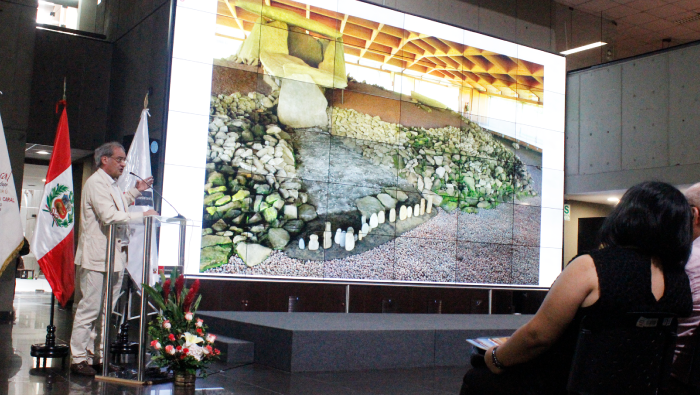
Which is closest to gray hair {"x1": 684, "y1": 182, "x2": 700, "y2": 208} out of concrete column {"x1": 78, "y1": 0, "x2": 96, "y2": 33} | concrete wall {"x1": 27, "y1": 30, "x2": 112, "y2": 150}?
concrete wall {"x1": 27, "y1": 30, "x2": 112, "y2": 150}

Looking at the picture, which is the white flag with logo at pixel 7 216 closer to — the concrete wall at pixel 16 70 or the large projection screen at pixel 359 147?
the large projection screen at pixel 359 147

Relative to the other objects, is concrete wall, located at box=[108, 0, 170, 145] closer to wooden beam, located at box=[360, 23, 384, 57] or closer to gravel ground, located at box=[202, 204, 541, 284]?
gravel ground, located at box=[202, 204, 541, 284]

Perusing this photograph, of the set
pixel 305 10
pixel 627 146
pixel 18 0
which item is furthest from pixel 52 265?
pixel 627 146

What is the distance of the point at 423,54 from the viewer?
8766mm

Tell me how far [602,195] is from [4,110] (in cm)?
875

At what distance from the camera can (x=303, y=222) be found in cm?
752

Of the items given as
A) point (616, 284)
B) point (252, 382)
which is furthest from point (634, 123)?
point (616, 284)

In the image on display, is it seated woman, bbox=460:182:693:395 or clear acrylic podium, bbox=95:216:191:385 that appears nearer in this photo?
seated woman, bbox=460:182:693:395

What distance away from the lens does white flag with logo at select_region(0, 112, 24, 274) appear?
444 cm

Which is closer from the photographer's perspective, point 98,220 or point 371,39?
point 98,220

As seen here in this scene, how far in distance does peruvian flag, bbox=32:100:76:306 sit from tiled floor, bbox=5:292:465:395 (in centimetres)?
53

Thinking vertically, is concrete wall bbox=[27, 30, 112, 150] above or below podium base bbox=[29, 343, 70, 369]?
above

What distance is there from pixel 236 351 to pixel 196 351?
0.91 m

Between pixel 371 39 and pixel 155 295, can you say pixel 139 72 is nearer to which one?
pixel 371 39
